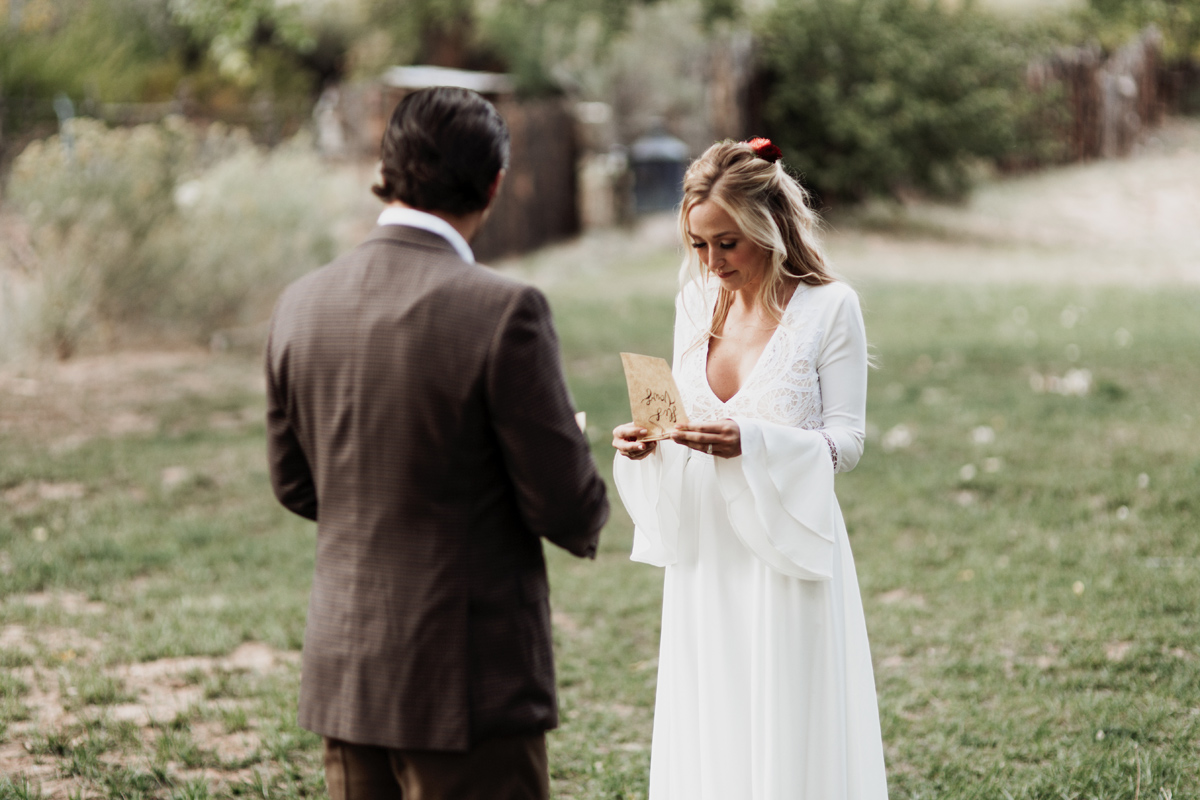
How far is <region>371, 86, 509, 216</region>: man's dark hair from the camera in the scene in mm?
2082

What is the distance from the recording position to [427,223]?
6.93 feet

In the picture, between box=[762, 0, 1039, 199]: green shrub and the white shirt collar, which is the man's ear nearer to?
the white shirt collar

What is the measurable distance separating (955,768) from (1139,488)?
11.7ft

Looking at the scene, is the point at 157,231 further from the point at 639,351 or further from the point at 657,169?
the point at 657,169

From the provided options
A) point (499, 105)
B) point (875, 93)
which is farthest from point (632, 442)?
point (499, 105)

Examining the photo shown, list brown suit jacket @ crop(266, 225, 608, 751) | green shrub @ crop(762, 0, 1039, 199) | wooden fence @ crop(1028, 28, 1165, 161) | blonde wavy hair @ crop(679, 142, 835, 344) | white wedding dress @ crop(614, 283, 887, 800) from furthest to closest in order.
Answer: wooden fence @ crop(1028, 28, 1165, 161), green shrub @ crop(762, 0, 1039, 199), blonde wavy hair @ crop(679, 142, 835, 344), white wedding dress @ crop(614, 283, 887, 800), brown suit jacket @ crop(266, 225, 608, 751)

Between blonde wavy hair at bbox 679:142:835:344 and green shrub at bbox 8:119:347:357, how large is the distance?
29.1ft

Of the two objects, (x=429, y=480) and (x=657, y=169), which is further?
(x=657, y=169)

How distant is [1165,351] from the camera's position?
1064 centimetres

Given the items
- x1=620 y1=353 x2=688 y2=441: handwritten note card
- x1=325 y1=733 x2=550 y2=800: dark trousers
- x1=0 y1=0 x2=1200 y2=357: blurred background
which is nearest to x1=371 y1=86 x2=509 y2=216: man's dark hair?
x1=620 y1=353 x2=688 y2=441: handwritten note card

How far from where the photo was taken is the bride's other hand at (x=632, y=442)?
9.63ft

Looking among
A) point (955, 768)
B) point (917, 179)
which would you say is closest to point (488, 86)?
point (917, 179)

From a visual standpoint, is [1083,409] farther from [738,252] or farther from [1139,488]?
[738,252]

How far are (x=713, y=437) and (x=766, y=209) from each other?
0.69 meters
